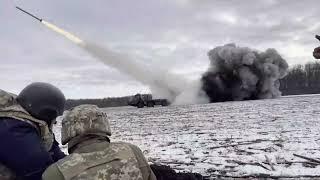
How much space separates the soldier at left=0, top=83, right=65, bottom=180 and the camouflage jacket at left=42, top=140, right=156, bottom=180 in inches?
26.2

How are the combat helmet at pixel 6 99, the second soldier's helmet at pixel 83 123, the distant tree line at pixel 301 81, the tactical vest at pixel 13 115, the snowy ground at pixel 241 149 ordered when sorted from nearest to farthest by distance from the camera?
the second soldier's helmet at pixel 83 123, the tactical vest at pixel 13 115, the combat helmet at pixel 6 99, the snowy ground at pixel 241 149, the distant tree line at pixel 301 81

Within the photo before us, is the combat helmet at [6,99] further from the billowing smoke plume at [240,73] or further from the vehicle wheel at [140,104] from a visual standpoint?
the vehicle wheel at [140,104]

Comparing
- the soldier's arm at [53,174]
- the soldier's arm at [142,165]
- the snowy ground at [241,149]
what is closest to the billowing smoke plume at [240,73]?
the snowy ground at [241,149]

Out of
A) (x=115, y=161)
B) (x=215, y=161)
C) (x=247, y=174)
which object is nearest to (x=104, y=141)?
(x=115, y=161)

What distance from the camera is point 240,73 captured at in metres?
66.0

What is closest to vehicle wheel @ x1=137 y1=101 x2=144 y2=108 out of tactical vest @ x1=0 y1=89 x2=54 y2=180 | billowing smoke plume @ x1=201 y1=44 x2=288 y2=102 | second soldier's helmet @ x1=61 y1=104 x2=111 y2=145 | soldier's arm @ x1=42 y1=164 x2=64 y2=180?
billowing smoke plume @ x1=201 y1=44 x2=288 y2=102

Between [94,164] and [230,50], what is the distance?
63.2m

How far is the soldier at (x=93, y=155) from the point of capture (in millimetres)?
3125

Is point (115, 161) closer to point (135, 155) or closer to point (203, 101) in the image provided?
point (135, 155)

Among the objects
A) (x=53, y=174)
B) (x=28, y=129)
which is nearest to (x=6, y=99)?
(x=28, y=129)

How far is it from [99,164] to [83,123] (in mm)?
309

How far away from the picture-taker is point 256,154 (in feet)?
46.2

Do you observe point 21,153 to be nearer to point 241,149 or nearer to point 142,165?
point 142,165

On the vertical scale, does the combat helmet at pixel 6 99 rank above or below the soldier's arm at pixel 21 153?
above
